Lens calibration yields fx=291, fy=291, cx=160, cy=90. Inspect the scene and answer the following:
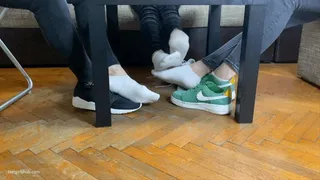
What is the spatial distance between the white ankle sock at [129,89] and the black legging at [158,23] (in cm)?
35

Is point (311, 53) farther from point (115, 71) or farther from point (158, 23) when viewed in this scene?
point (115, 71)

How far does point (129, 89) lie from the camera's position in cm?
101

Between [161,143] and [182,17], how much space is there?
0.93 m

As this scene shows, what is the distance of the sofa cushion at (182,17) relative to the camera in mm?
1521

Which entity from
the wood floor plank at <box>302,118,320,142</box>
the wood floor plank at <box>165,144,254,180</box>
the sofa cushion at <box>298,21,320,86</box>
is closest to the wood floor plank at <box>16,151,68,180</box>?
the wood floor plank at <box>165,144,254,180</box>

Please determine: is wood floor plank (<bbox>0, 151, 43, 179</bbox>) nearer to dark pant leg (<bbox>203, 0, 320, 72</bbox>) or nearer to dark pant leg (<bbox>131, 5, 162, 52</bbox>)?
dark pant leg (<bbox>203, 0, 320, 72</bbox>)

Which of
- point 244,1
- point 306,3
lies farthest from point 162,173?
point 306,3

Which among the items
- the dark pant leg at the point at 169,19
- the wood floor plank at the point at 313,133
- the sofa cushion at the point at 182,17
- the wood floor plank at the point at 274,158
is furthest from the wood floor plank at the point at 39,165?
the sofa cushion at the point at 182,17

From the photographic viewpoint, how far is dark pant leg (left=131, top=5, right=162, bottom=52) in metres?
1.32

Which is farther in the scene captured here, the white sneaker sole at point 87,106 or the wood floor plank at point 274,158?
the white sneaker sole at point 87,106

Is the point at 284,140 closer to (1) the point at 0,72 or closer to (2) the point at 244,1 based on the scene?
(2) the point at 244,1

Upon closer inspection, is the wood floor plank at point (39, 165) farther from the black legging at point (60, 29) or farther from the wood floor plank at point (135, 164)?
the black legging at point (60, 29)

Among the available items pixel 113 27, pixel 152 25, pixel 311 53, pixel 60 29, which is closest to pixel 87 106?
pixel 60 29

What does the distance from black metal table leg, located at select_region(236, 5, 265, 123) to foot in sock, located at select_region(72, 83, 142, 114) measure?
360 millimetres
